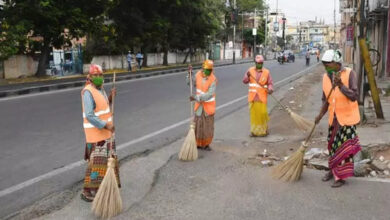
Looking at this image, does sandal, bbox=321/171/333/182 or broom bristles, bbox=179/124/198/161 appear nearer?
sandal, bbox=321/171/333/182

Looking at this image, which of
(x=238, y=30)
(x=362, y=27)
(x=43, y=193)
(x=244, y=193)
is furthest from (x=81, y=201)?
(x=238, y=30)

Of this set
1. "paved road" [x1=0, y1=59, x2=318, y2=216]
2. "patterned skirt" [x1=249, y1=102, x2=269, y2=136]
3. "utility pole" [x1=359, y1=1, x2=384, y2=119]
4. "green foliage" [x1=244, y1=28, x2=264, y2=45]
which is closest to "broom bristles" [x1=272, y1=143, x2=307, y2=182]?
"paved road" [x1=0, y1=59, x2=318, y2=216]

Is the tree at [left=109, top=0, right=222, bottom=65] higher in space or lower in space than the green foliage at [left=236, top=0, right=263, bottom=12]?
lower

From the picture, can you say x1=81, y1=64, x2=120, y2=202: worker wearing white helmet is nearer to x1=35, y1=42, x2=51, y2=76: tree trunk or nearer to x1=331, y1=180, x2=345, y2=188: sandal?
x1=331, y1=180, x2=345, y2=188: sandal

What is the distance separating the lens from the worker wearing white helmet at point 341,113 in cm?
477

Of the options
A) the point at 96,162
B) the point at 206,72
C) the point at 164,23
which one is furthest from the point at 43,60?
the point at 96,162

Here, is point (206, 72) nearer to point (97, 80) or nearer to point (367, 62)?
point (97, 80)

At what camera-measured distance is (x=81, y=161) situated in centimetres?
633

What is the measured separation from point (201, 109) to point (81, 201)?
8.73ft

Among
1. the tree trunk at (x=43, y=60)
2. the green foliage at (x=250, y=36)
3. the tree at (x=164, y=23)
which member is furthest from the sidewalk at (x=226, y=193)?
the green foliage at (x=250, y=36)

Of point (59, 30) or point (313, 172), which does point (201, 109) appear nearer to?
point (313, 172)

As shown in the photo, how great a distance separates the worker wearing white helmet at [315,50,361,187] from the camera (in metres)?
4.77

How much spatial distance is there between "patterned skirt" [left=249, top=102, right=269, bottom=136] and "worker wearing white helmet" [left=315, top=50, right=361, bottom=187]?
2.83 metres

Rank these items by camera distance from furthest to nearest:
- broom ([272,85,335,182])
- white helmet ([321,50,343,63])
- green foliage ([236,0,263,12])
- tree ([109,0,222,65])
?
green foliage ([236,0,263,12]) < tree ([109,0,222,65]) < broom ([272,85,335,182]) < white helmet ([321,50,343,63])
